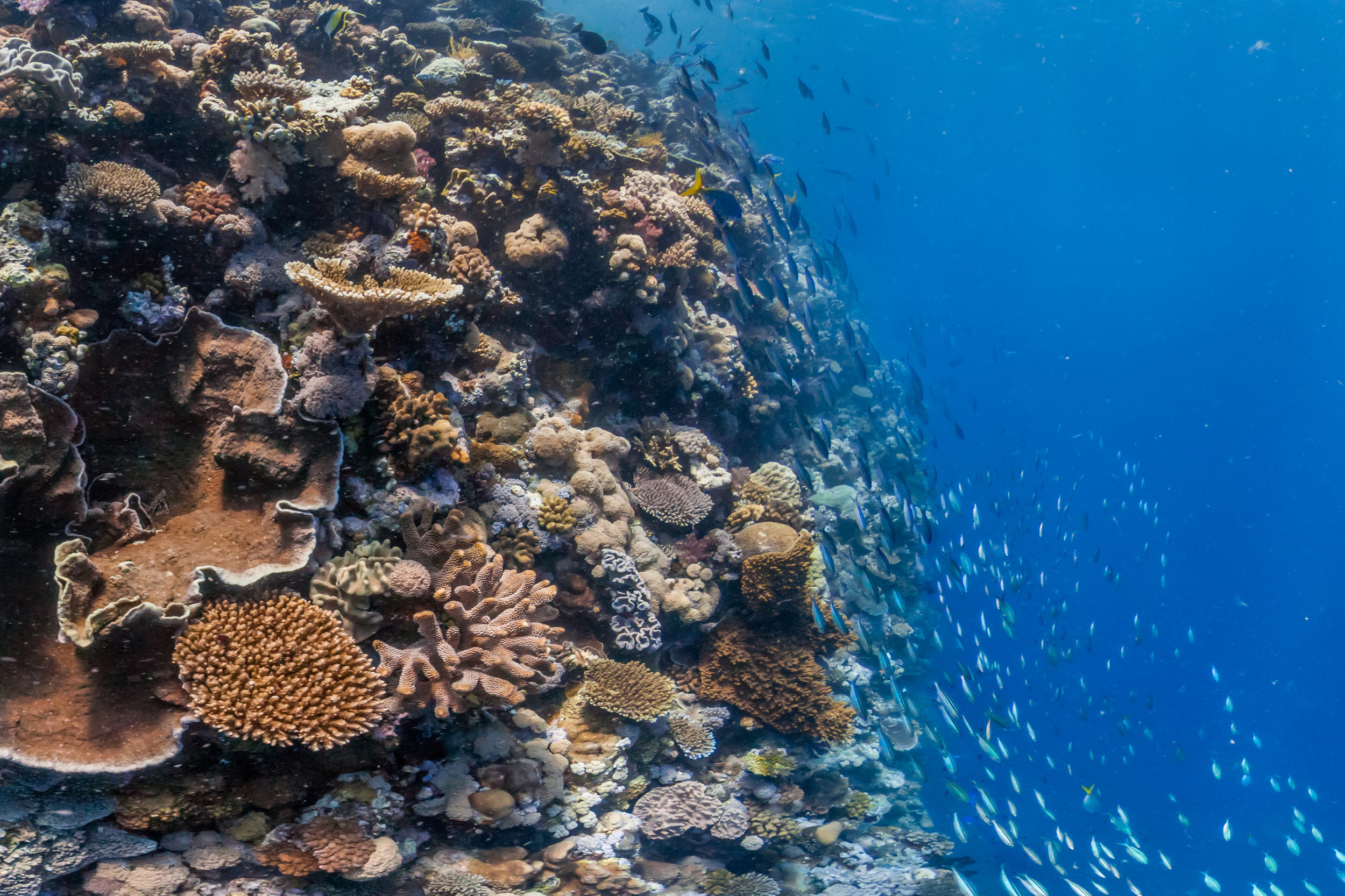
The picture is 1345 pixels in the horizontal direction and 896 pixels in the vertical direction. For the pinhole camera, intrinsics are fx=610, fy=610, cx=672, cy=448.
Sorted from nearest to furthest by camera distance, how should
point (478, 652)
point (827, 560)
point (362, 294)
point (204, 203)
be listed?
point (362, 294), point (478, 652), point (204, 203), point (827, 560)

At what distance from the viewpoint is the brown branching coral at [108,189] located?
451 cm

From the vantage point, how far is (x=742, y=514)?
866 cm

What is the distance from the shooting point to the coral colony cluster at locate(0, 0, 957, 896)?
3418mm

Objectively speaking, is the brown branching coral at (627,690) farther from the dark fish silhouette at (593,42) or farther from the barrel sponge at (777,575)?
the dark fish silhouette at (593,42)

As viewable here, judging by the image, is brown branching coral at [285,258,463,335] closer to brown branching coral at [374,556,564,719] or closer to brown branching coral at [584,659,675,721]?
brown branching coral at [374,556,564,719]

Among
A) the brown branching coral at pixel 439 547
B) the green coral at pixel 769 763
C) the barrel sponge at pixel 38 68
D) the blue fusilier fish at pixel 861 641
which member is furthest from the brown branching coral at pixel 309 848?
the blue fusilier fish at pixel 861 641

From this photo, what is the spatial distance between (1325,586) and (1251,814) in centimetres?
9048

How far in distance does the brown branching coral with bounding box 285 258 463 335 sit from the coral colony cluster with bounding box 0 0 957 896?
30mm

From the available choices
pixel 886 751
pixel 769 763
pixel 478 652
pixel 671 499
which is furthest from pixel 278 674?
pixel 886 751

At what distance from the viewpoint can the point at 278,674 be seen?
10.9ft

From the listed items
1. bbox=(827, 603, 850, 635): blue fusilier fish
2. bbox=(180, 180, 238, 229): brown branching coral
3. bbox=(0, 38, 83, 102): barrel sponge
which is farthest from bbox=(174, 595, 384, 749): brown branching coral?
bbox=(827, 603, 850, 635): blue fusilier fish

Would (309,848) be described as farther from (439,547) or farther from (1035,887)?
(1035,887)

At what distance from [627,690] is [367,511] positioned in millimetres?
3337

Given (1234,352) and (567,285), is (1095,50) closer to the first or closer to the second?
(567,285)
